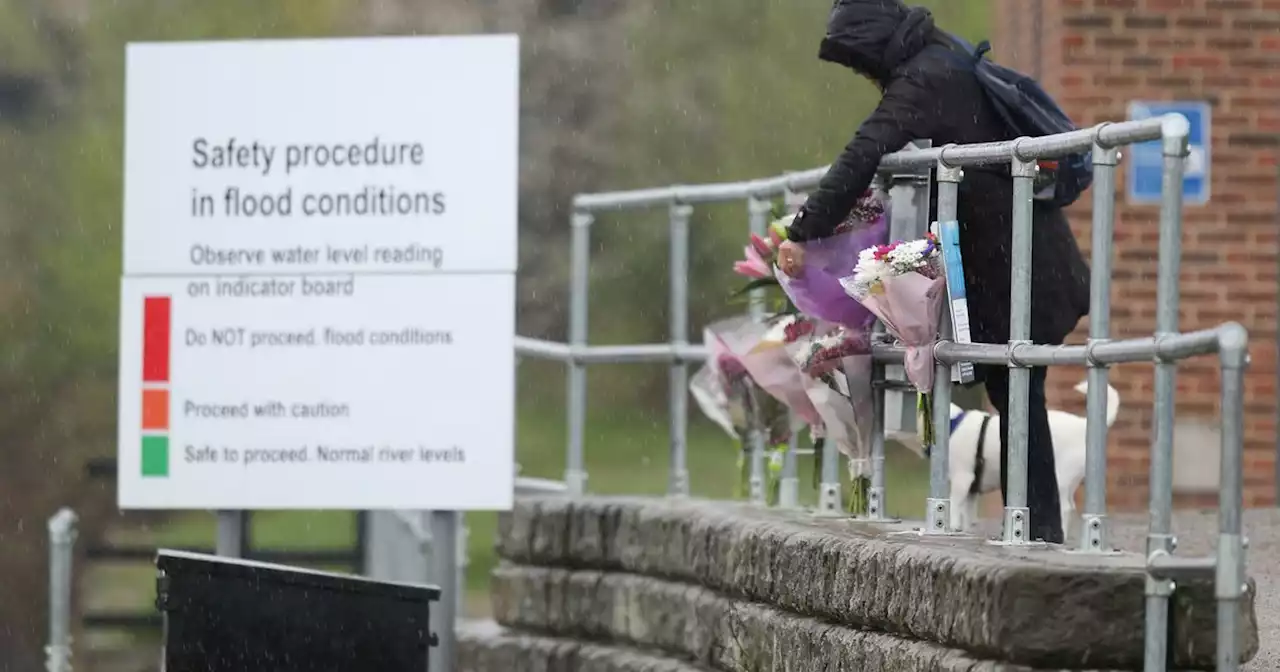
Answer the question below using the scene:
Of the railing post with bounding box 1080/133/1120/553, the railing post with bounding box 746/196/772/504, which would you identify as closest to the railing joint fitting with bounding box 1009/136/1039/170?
the railing post with bounding box 1080/133/1120/553

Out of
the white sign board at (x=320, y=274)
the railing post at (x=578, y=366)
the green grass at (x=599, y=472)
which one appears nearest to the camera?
the white sign board at (x=320, y=274)

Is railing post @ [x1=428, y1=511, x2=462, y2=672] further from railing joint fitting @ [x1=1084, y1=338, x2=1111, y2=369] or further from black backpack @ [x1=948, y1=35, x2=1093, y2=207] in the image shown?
railing joint fitting @ [x1=1084, y1=338, x2=1111, y2=369]

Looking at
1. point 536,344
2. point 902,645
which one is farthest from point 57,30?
point 902,645

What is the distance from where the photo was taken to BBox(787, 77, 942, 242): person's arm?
265 inches

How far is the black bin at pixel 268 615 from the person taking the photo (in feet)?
26.3

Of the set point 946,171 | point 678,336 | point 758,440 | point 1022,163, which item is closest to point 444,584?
point 678,336

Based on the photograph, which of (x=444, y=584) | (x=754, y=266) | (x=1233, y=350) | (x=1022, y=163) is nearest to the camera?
(x=1233, y=350)

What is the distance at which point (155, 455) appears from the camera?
30.3 feet

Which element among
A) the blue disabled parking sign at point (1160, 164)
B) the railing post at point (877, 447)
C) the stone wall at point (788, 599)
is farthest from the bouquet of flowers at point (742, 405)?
the blue disabled parking sign at point (1160, 164)

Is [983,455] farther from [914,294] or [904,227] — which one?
[914,294]

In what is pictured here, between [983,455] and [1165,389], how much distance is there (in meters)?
2.80

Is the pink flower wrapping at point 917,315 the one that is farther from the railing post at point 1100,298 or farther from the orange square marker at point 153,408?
the orange square marker at point 153,408

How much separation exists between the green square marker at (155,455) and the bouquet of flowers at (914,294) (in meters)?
3.58

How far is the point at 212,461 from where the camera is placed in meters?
9.22
